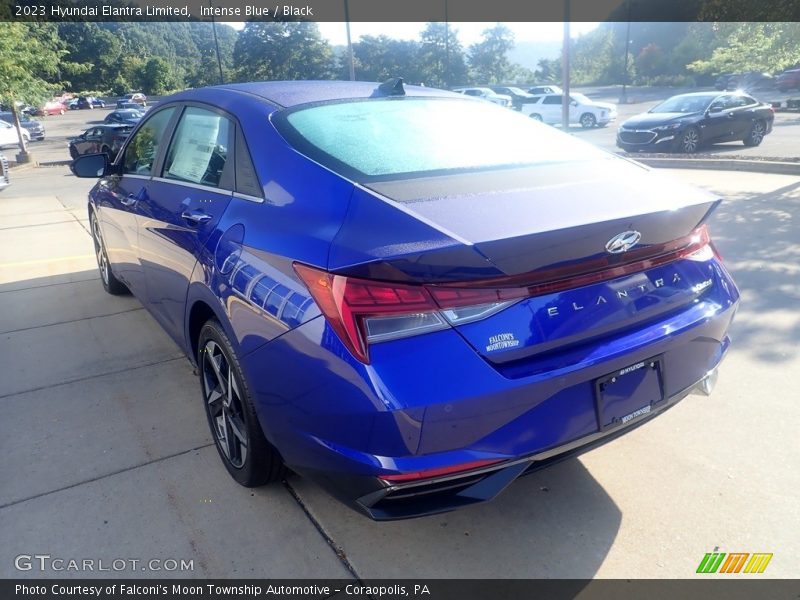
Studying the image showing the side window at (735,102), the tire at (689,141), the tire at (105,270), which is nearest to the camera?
the tire at (105,270)

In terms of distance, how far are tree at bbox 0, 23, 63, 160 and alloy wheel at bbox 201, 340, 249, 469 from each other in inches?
729

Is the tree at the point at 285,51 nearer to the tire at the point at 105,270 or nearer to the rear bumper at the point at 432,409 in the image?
the tire at the point at 105,270

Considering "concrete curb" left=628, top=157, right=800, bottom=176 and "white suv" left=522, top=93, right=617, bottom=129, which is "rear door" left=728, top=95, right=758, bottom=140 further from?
"white suv" left=522, top=93, right=617, bottom=129

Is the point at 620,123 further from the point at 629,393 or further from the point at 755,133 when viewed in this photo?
the point at 629,393

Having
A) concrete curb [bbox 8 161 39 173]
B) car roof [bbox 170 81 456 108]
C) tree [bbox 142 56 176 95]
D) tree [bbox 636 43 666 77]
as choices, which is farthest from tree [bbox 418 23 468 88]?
car roof [bbox 170 81 456 108]

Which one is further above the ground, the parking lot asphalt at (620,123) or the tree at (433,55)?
the tree at (433,55)

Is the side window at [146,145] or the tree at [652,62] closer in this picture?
the side window at [146,145]

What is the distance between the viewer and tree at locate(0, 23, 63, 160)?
17234mm

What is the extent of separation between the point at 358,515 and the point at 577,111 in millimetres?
26204

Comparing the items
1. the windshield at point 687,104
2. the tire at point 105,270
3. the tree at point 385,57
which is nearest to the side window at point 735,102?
the windshield at point 687,104

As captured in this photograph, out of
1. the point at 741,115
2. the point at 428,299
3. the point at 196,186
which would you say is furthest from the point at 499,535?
the point at 741,115

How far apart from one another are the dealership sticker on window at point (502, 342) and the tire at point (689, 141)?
13.8 metres

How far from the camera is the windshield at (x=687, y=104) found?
14.3m

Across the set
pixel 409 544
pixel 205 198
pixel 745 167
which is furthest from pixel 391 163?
pixel 745 167
